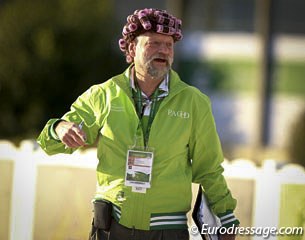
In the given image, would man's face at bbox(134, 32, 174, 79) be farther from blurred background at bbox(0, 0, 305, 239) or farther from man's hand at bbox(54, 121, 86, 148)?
blurred background at bbox(0, 0, 305, 239)

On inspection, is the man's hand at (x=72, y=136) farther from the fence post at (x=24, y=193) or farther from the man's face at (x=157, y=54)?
the fence post at (x=24, y=193)

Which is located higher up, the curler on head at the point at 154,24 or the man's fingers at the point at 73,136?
the curler on head at the point at 154,24

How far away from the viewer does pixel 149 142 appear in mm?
4023

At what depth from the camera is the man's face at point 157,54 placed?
404 cm

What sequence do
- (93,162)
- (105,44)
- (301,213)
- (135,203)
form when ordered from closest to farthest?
(135,203) → (301,213) → (93,162) → (105,44)

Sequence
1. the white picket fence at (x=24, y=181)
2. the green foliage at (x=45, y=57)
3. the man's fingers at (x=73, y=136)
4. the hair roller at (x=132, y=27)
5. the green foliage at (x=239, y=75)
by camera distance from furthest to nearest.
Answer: the green foliage at (x=239, y=75), the green foliage at (x=45, y=57), the white picket fence at (x=24, y=181), the hair roller at (x=132, y=27), the man's fingers at (x=73, y=136)

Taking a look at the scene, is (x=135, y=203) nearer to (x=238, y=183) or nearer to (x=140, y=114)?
(x=140, y=114)

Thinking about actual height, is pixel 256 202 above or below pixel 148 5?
below

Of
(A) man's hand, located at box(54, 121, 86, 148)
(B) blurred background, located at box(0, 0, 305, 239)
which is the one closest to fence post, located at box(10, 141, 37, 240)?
(A) man's hand, located at box(54, 121, 86, 148)

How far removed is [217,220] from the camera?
13.6ft

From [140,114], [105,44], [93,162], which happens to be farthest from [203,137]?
[105,44]

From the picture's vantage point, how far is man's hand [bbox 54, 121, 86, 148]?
3.88 m

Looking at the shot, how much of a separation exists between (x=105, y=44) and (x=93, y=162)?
787 cm

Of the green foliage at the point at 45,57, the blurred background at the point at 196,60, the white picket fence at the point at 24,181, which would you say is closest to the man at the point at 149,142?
the white picket fence at the point at 24,181
